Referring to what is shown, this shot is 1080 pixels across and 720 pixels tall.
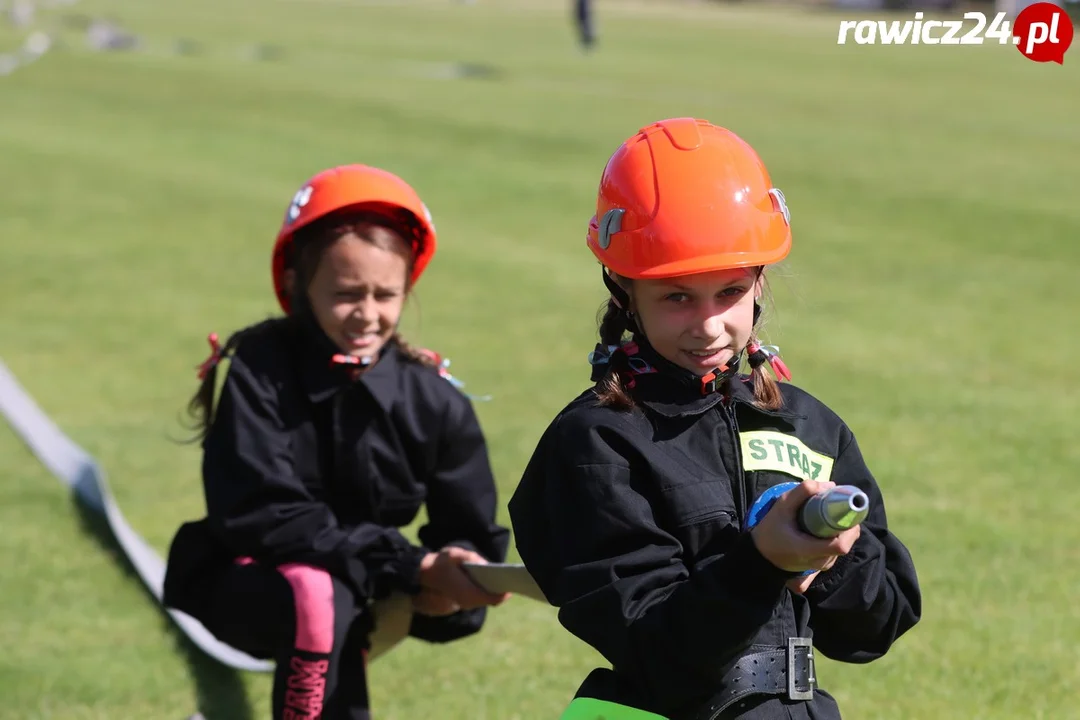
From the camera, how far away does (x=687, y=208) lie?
296 cm

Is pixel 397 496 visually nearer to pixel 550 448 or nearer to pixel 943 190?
pixel 550 448

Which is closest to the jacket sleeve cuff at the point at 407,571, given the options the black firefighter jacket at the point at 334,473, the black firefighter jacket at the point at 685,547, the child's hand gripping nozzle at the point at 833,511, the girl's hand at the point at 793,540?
the black firefighter jacket at the point at 334,473

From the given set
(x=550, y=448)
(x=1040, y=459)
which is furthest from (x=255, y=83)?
(x=550, y=448)

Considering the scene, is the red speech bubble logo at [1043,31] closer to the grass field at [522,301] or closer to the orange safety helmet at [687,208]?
the grass field at [522,301]

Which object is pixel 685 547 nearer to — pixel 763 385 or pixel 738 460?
pixel 738 460

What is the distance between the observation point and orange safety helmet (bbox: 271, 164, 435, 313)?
4285 millimetres

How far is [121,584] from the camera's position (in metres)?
5.58

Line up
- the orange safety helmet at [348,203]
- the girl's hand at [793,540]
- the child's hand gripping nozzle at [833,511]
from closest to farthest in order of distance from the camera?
the child's hand gripping nozzle at [833,511] → the girl's hand at [793,540] → the orange safety helmet at [348,203]

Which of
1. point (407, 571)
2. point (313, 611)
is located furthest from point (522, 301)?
point (313, 611)

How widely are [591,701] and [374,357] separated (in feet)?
5.46

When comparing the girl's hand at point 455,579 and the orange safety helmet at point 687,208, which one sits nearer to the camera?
the orange safety helmet at point 687,208

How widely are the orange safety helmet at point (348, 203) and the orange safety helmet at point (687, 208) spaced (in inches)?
53.6

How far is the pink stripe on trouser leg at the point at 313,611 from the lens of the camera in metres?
4.04

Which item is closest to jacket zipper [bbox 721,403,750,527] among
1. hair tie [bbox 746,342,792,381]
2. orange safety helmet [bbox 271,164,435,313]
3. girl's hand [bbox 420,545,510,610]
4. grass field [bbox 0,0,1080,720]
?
hair tie [bbox 746,342,792,381]
